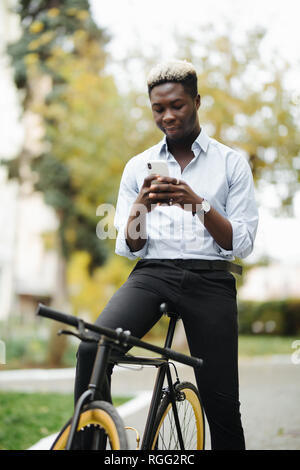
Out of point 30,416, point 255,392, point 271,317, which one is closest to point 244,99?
point 255,392

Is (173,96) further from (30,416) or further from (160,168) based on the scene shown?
(30,416)

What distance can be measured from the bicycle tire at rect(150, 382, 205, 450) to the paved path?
2.06 m

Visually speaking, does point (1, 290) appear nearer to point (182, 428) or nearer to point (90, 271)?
point (90, 271)

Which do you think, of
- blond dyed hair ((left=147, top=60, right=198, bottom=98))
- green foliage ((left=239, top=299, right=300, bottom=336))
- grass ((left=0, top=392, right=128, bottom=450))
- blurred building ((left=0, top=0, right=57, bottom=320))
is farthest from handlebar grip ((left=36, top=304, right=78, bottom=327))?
green foliage ((left=239, top=299, right=300, bottom=336))

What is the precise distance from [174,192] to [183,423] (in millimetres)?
1210

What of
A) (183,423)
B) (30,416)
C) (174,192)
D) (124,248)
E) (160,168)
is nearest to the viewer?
(174,192)

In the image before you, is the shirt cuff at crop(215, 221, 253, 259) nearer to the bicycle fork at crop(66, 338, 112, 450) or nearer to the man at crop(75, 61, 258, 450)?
the man at crop(75, 61, 258, 450)

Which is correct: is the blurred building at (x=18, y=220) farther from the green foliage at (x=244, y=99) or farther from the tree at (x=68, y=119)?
the green foliage at (x=244, y=99)

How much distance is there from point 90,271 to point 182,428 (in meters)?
15.7

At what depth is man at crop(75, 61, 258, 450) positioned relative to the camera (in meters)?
2.65

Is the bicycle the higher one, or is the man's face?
the man's face

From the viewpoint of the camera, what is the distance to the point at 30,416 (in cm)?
704

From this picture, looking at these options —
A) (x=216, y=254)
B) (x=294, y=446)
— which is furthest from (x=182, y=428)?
(x=294, y=446)
